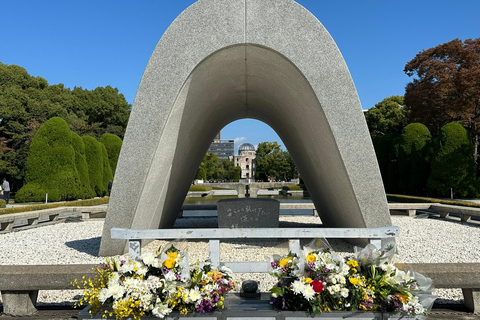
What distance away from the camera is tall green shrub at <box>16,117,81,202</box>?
1953 cm

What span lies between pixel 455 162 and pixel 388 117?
63.1ft

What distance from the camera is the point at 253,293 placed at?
10.2ft

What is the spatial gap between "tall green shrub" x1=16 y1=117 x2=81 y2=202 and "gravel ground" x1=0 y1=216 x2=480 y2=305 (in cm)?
998

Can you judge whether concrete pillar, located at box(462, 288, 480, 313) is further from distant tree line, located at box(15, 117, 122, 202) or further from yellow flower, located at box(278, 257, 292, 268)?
distant tree line, located at box(15, 117, 122, 202)

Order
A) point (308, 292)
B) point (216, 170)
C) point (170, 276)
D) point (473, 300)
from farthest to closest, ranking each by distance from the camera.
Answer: point (216, 170) → point (473, 300) → point (170, 276) → point (308, 292)

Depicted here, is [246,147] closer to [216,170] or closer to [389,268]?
[216,170]

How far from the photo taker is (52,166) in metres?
20.0

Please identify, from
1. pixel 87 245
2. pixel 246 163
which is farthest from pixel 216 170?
pixel 87 245

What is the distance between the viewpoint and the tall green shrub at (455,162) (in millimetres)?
20641

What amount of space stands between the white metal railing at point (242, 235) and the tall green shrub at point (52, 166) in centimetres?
1794

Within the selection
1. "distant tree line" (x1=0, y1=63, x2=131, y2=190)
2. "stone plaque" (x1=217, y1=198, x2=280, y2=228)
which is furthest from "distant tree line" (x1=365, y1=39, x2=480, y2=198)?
"distant tree line" (x1=0, y1=63, x2=131, y2=190)

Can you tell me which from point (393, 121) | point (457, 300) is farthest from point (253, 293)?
point (393, 121)

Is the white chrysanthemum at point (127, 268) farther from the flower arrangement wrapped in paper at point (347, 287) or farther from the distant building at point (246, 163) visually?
the distant building at point (246, 163)

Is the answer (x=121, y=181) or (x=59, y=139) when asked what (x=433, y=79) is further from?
(x=121, y=181)
